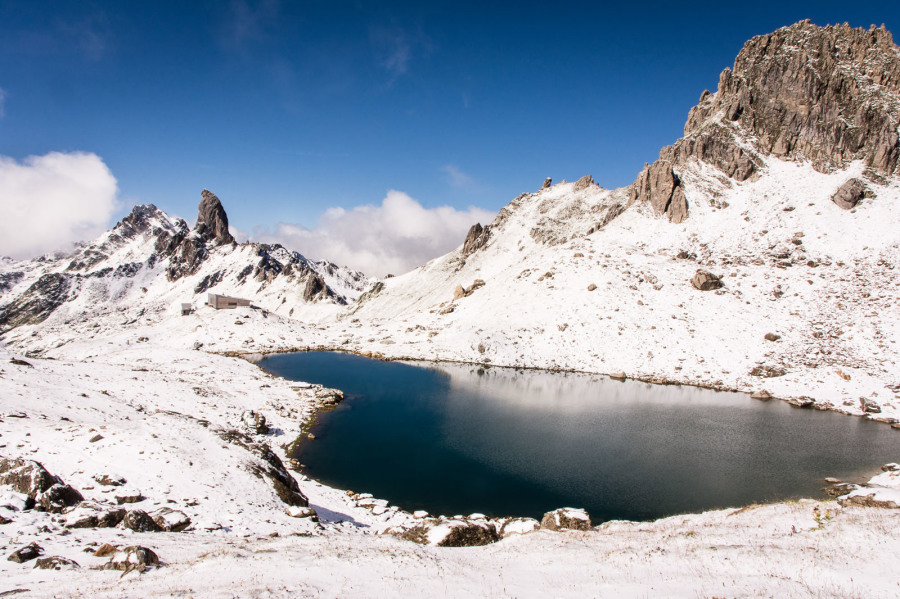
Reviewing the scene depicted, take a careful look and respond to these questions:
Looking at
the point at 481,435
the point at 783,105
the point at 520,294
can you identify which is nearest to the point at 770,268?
the point at 520,294

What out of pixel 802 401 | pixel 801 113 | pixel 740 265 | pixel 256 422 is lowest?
pixel 256 422

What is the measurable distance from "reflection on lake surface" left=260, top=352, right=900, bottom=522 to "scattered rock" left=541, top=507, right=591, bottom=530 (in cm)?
311

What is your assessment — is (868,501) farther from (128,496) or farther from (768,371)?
(768,371)

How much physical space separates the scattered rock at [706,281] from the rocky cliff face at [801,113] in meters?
24.8

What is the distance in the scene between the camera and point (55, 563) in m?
12.8

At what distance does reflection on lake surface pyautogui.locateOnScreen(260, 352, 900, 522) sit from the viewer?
2753cm

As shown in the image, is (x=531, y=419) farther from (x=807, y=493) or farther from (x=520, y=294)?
(x=520, y=294)

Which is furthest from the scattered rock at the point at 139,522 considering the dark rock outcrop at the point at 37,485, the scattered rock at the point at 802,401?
the scattered rock at the point at 802,401

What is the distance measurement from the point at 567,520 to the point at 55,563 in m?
20.8

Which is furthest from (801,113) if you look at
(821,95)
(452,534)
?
(452,534)

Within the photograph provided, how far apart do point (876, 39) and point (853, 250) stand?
66.6 m

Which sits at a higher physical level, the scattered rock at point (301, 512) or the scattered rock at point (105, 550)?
the scattered rock at point (105, 550)

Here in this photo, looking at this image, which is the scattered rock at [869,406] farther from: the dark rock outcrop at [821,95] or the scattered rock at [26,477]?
the dark rock outcrop at [821,95]

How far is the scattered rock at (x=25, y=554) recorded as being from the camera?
12758mm
